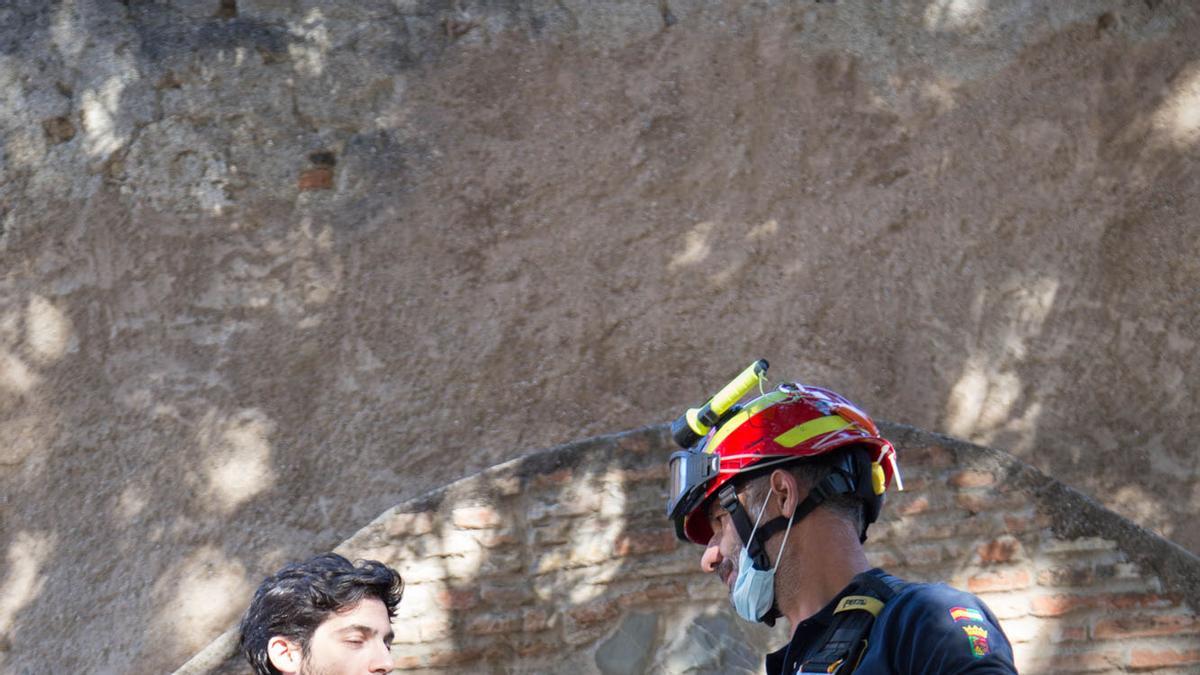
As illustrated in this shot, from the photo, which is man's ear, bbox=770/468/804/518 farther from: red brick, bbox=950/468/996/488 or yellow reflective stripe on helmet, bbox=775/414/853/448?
red brick, bbox=950/468/996/488

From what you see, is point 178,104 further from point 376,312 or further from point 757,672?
point 757,672

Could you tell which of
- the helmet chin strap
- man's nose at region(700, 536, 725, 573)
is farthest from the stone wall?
the helmet chin strap

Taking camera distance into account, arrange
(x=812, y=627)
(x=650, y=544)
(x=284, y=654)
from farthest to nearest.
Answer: (x=650, y=544) < (x=284, y=654) < (x=812, y=627)

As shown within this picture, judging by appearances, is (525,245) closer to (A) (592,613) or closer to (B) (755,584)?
(A) (592,613)

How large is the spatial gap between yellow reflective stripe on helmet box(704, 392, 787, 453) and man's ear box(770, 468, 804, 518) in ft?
0.50

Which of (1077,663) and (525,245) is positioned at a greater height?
(525,245)

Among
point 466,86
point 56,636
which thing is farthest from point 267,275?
point 56,636

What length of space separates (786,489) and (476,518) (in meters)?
2.25

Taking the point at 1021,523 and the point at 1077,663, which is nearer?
the point at 1077,663

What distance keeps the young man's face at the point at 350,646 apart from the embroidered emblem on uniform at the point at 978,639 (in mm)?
1327

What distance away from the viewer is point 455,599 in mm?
4574

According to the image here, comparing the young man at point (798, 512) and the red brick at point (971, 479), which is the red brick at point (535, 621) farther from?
the young man at point (798, 512)

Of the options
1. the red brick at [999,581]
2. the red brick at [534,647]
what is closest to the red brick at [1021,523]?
the red brick at [999,581]

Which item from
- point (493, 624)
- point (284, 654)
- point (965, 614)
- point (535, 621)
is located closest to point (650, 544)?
point (535, 621)
